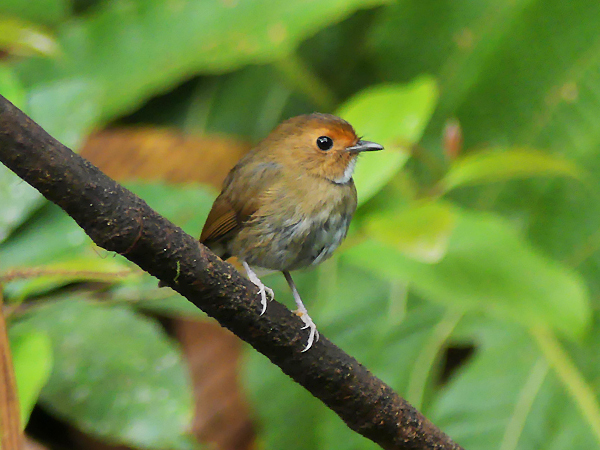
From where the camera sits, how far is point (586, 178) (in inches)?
126

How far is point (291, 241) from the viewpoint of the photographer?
84.1 inches

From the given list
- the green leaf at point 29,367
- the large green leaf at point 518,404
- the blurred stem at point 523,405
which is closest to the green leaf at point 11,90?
the green leaf at point 29,367

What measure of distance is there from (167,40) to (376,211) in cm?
124

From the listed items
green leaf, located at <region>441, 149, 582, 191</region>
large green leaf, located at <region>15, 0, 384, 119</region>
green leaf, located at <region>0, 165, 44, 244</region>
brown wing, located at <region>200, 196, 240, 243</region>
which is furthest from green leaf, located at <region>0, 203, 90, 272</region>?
green leaf, located at <region>441, 149, 582, 191</region>

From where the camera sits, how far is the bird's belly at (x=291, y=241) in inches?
84.4

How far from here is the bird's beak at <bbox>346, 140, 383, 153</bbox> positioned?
2.33m

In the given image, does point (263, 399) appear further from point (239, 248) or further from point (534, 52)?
point (534, 52)

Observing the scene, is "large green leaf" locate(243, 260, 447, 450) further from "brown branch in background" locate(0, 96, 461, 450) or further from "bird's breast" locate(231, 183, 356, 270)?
"brown branch in background" locate(0, 96, 461, 450)

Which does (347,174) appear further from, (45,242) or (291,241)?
(45,242)

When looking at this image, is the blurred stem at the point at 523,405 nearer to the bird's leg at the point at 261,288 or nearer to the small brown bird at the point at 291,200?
the small brown bird at the point at 291,200

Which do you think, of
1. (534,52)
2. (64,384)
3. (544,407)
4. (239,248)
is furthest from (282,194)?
(534,52)

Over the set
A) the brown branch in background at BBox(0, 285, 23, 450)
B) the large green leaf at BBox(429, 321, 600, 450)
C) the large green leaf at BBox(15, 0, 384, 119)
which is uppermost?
the large green leaf at BBox(15, 0, 384, 119)

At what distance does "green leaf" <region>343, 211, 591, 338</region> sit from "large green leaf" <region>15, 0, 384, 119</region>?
0.99m

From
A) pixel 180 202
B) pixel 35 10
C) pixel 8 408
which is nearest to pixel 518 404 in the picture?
pixel 180 202
